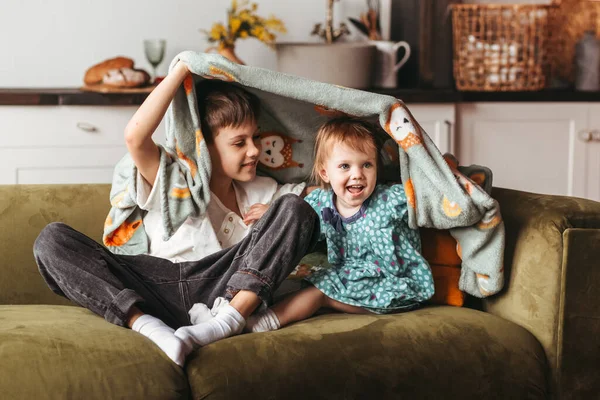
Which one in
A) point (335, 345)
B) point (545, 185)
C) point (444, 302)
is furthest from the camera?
point (545, 185)

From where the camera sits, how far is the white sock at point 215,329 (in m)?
1.58

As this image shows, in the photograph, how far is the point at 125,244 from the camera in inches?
77.3

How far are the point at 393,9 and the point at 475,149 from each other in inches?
27.0

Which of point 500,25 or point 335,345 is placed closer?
point 335,345

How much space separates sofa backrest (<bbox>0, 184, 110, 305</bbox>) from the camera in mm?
1994

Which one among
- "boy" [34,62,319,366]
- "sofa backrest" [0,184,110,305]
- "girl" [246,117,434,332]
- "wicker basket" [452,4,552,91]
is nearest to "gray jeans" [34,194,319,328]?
"boy" [34,62,319,366]

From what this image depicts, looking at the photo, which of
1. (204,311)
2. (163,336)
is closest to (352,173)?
(204,311)

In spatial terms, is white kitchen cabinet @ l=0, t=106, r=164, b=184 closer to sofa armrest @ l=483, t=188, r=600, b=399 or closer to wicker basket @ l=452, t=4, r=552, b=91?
wicker basket @ l=452, t=4, r=552, b=91

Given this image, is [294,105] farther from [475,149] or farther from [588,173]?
[588,173]

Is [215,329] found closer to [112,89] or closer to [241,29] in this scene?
[112,89]

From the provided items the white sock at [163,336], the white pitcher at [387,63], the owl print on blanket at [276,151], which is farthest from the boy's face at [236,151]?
the white pitcher at [387,63]

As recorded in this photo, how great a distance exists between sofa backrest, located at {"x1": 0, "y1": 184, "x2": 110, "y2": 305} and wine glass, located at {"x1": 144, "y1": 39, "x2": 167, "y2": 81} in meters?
1.09

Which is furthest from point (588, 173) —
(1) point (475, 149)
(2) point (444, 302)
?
(2) point (444, 302)

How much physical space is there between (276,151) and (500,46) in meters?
1.35
